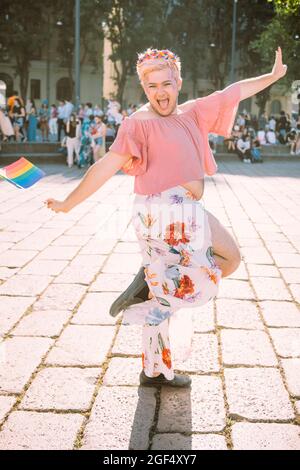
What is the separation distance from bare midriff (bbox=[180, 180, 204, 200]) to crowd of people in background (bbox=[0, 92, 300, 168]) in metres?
13.3

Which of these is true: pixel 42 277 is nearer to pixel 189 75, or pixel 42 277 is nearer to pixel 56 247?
pixel 56 247

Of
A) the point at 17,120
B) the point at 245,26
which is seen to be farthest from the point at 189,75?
the point at 17,120

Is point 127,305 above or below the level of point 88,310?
above

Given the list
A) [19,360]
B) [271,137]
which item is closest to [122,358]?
[19,360]

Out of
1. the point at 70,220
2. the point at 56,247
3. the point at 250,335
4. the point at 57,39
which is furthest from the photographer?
the point at 57,39

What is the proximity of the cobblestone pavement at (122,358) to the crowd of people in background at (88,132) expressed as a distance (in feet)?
35.7

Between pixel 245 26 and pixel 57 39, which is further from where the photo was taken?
pixel 57 39

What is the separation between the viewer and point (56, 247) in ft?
21.5

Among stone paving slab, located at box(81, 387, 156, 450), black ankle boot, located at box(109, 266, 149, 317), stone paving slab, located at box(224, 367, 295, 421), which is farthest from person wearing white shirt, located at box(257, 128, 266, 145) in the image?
stone paving slab, located at box(81, 387, 156, 450)

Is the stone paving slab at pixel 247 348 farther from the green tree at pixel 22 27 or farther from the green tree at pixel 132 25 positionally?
the green tree at pixel 132 25

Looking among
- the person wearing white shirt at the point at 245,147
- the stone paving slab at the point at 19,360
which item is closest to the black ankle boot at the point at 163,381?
the stone paving slab at the point at 19,360

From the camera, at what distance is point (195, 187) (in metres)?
2.93

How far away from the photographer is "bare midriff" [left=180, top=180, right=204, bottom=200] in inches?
114

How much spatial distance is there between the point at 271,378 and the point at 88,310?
162cm
